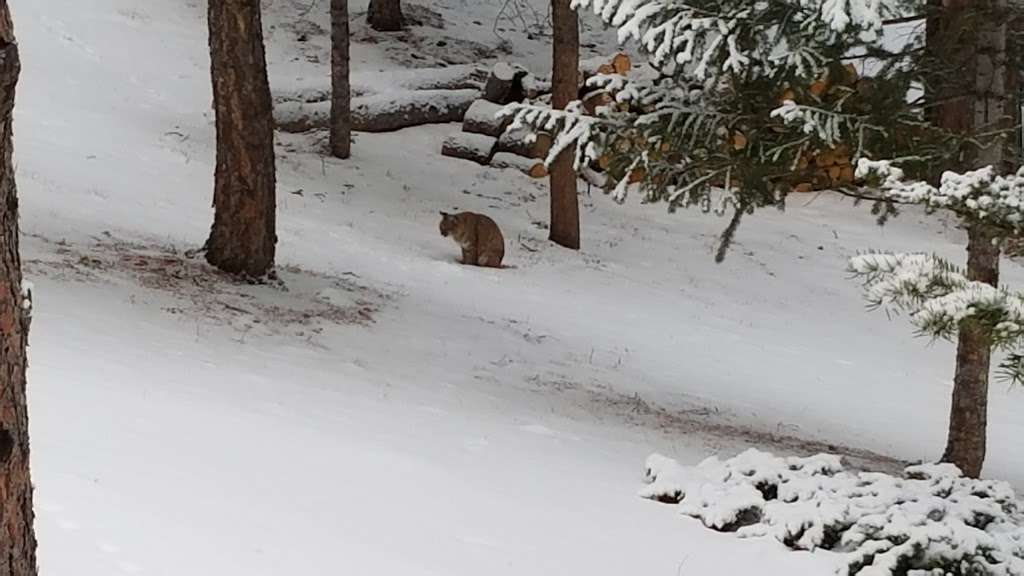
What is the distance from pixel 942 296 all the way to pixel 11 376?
324cm

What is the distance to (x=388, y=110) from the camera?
1927 centimetres

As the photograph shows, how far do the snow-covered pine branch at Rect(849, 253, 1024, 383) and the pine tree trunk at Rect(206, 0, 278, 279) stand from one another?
21.2 feet

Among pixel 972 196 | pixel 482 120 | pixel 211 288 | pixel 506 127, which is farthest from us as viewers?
pixel 506 127

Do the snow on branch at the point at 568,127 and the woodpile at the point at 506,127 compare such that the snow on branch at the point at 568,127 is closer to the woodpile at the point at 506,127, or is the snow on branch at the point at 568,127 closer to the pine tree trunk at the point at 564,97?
the pine tree trunk at the point at 564,97

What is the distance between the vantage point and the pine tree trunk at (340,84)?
668 inches

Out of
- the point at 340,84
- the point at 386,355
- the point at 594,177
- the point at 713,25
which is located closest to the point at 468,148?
the point at 594,177

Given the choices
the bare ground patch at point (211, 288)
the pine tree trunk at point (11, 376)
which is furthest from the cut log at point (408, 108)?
the pine tree trunk at point (11, 376)

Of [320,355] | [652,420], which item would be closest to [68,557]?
[320,355]

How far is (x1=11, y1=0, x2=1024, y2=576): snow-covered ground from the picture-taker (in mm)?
4977

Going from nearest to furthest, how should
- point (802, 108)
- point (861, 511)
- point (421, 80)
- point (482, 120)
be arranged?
point (861, 511), point (802, 108), point (482, 120), point (421, 80)

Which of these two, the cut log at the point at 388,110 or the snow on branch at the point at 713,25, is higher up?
the snow on branch at the point at 713,25

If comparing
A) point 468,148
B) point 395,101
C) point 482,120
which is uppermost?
point 395,101

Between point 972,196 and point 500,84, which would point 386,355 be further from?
point 500,84

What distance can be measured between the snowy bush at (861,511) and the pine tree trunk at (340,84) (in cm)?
1149
